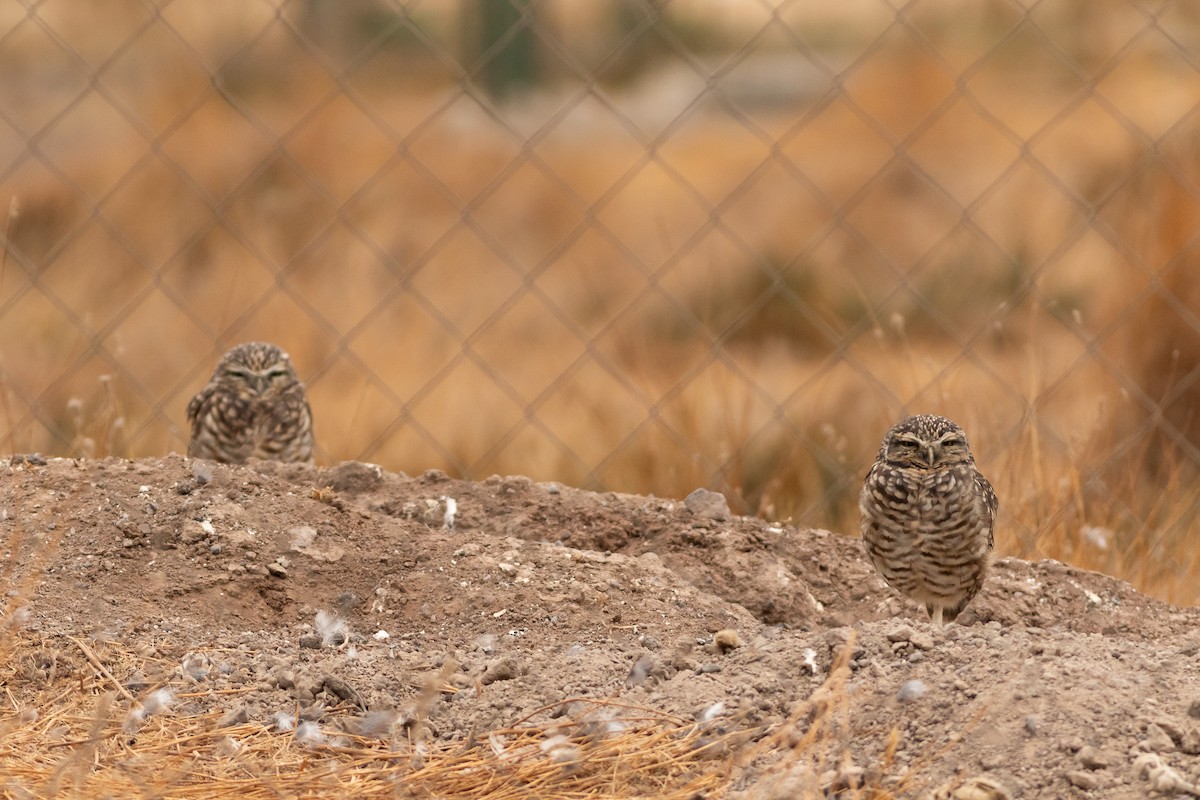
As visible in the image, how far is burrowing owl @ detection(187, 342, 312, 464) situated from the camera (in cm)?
525

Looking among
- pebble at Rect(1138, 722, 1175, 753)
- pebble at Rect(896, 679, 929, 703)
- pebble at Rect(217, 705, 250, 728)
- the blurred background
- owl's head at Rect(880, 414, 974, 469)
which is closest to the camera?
pebble at Rect(1138, 722, 1175, 753)

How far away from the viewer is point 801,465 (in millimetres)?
6438

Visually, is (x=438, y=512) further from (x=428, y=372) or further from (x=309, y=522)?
(x=428, y=372)

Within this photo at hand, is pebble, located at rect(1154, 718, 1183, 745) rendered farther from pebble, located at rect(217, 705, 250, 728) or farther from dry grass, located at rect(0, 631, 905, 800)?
pebble, located at rect(217, 705, 250, 728)

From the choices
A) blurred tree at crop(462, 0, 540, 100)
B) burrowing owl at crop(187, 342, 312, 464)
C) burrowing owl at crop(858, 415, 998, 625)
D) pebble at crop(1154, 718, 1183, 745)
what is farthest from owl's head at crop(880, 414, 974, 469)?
blurred tree at crop(462, 0, 540, 100)

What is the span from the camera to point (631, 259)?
301 inches

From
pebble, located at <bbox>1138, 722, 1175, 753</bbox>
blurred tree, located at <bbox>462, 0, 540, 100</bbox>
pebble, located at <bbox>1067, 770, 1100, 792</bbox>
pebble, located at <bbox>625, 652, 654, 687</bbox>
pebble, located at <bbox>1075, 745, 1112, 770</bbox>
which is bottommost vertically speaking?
pebble, located at <bbox>625, 652, 654, 687</bbox>

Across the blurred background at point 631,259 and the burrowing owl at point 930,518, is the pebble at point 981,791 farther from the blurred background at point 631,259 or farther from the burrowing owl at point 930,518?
the blurred background at point 631,259

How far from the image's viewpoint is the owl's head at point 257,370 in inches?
208

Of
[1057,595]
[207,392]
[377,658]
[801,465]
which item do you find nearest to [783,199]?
[801,465]

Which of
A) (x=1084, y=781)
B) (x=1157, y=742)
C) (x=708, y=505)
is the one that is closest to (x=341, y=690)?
(x=1084, y=781)

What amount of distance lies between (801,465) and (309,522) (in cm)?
303

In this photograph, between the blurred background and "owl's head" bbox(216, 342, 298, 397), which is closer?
"owl's head" bbox(216, 342, 298, 397)

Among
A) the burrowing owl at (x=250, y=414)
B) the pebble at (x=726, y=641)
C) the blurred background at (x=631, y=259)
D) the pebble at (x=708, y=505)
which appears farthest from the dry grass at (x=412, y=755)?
the burrowing owl at (x=250, y=414)
